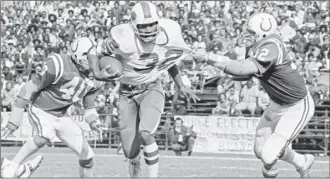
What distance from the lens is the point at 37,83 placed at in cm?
1021

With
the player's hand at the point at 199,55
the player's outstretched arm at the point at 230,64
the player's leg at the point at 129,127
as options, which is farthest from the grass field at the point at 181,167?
the player's hand at the point at 199,55

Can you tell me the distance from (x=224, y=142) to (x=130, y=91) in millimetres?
10557

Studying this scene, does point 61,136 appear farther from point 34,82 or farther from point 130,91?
point 130,91

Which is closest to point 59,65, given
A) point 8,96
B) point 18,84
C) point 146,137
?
point 146,137

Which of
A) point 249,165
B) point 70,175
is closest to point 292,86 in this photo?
point 70,175

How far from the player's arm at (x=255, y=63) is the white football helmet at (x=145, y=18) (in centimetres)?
92

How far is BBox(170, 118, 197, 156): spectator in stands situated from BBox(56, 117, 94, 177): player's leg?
8.38 m

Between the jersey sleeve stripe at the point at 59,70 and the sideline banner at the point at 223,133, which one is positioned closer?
the jersey sleeve stripe at the point at 59,70

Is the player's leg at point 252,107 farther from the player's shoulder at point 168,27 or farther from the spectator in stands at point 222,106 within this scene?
the player's shoulder at point 168,27

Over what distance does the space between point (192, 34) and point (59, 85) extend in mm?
11502

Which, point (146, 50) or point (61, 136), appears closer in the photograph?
point (146, 50)

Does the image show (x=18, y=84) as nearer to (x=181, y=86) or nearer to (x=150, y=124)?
(x=181, y=86)

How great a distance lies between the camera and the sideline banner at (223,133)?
19.6 metres

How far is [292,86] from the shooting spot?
9742 millimetres
